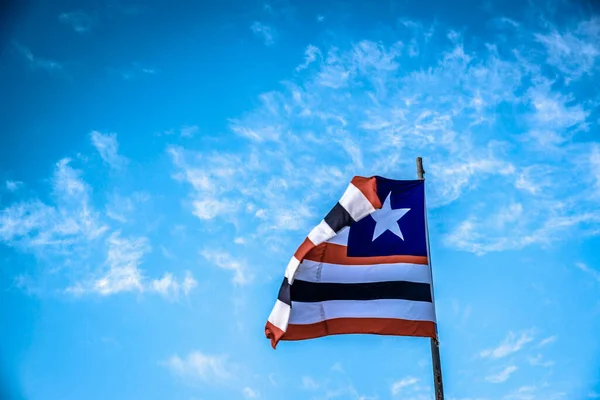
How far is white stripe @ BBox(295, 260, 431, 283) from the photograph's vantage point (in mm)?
12992

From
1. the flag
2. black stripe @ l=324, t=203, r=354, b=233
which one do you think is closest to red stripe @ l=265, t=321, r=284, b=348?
the flag

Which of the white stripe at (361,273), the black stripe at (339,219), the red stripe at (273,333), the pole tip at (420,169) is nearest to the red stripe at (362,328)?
the red stripe at (273,333)

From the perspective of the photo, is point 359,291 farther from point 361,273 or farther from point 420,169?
point 420,169

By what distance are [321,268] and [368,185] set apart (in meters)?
2.29

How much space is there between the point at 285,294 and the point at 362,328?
1.95m

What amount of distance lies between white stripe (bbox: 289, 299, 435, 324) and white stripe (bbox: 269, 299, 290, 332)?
202mm

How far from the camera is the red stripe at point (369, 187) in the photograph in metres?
13.3

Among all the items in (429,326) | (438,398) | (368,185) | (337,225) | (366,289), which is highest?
(368,185)

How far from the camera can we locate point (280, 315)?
13.3 metres

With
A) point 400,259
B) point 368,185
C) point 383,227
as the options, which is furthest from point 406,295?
point 368,185

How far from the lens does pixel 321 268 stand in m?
13.7

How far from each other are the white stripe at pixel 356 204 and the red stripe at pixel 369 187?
0.28 ft

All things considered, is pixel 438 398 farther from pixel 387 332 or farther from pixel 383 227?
pixel 383 227

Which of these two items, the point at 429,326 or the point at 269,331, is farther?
the point at 269,331
